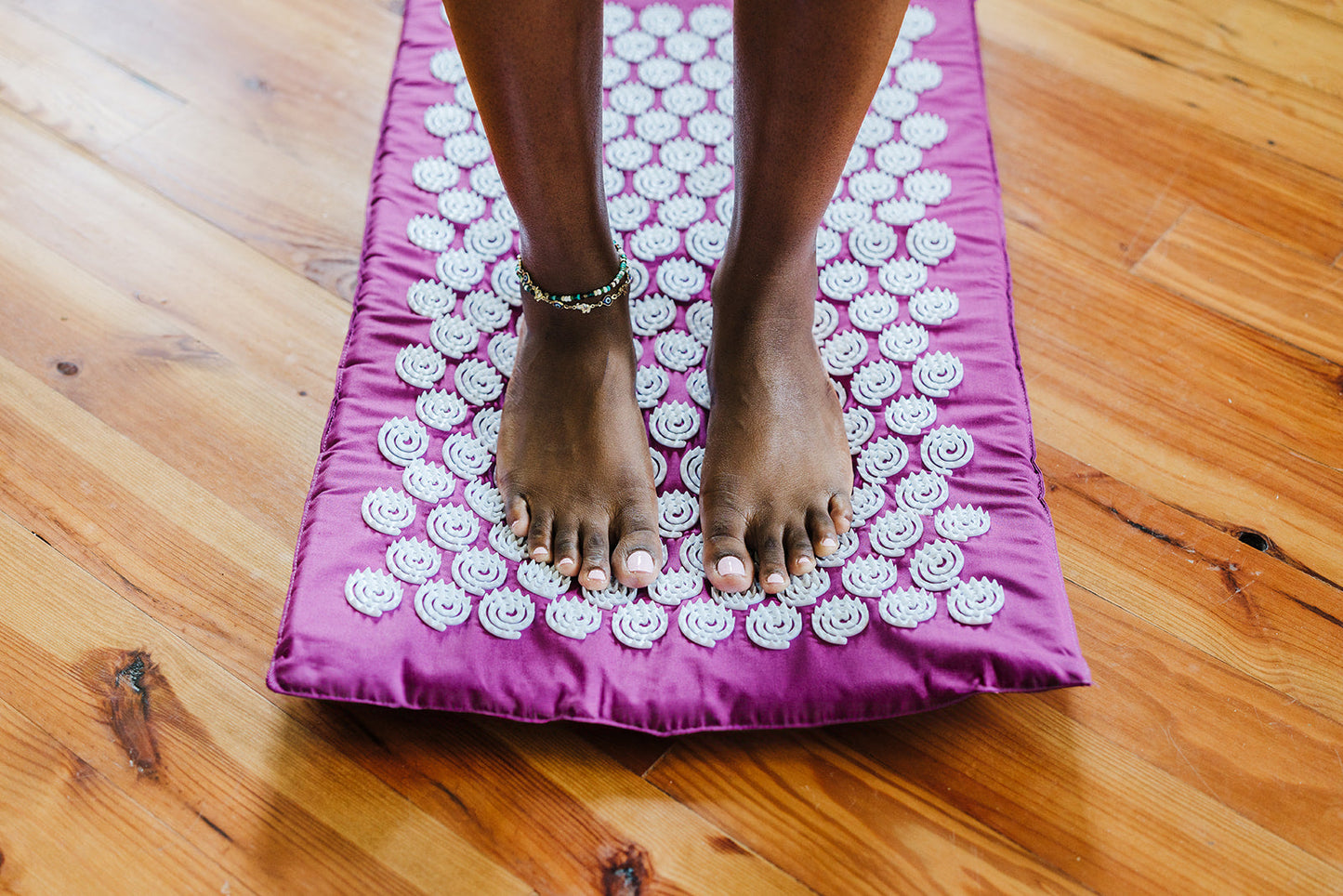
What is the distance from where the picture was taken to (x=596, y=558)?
0.86 m

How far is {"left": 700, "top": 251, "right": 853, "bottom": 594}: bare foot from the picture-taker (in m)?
0.87

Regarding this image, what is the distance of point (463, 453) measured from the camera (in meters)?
0.93

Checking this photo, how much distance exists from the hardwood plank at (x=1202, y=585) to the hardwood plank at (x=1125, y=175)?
0.31 metres

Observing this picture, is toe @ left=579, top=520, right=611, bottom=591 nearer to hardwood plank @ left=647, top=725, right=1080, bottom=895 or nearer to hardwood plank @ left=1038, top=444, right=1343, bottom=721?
hardwood plank @ left=647, top=725, right=1080, bottom=895

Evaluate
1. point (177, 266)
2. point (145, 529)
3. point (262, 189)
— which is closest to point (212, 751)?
point (145, 529)

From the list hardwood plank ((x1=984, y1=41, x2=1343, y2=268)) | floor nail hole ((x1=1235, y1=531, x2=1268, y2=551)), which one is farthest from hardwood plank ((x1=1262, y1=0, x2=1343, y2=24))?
floor nail hole ((x1=1235, y1=531, x2=1268, y2=551))

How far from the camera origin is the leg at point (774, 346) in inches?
29.7

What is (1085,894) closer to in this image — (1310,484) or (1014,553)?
(1014,553)

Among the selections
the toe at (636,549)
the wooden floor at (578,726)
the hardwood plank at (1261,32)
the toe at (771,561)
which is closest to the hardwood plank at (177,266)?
the wooden floor at (578,726)

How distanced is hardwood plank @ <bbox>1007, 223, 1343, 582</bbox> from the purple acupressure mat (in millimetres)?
83

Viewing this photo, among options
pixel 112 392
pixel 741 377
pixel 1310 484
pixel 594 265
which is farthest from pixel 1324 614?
pixel 112 392

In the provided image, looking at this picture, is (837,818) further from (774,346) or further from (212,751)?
(212,751)

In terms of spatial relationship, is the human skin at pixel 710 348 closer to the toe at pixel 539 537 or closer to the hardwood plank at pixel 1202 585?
the toe at pixel 539 537

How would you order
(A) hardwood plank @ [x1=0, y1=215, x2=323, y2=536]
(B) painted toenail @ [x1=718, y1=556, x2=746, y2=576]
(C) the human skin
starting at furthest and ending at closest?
(A) hardwood plank @ [x1=0, y1=215, x2=323, y2=536]
(B) painted toenail @ [x1=718, y1=556, x2=746, y2=576]
(C) the human skin
